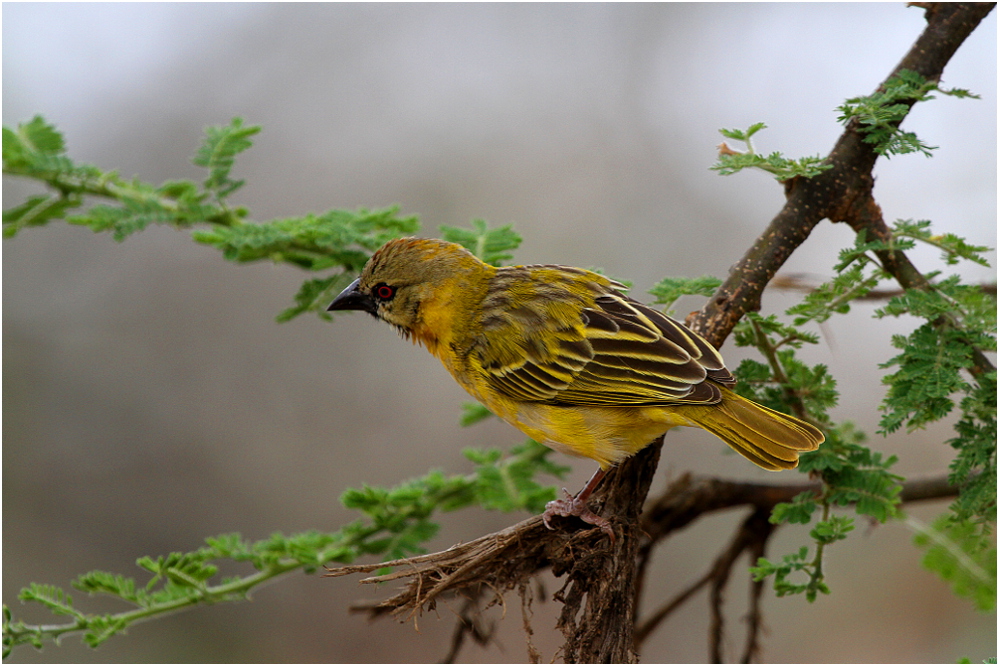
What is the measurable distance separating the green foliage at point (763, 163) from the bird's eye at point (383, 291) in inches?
53.7

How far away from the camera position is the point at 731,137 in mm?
2471

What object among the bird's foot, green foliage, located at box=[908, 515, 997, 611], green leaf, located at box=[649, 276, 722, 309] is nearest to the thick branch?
green leaf, located at box=[649, 276, 722, 309]

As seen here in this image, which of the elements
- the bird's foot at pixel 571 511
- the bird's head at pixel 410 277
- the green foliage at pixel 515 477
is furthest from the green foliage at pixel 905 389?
the bird's head at pixel 410 277

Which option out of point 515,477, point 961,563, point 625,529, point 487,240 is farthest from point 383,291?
point 961,563

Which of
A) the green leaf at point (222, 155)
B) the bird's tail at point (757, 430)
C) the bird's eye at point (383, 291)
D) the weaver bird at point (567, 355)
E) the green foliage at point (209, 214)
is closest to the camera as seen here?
the bird's tail at point (757, 430)

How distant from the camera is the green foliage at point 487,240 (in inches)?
129

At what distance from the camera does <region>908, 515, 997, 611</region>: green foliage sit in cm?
334

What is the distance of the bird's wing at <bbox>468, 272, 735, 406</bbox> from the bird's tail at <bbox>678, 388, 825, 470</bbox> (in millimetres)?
85

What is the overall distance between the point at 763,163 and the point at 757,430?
0.81 meters

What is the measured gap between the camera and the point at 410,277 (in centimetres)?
331

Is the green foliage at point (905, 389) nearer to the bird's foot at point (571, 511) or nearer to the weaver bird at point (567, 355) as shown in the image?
the weaver bird at point (567, 355)

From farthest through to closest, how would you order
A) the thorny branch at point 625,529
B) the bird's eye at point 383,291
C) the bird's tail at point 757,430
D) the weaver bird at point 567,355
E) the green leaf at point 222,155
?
1. the bird's eye at point 383,291
2. the green leaf at point 222,155
3. the weaver bird at point 567,355
4. the bird's tail at point 757,430
5. the thorny branch at point 625,529

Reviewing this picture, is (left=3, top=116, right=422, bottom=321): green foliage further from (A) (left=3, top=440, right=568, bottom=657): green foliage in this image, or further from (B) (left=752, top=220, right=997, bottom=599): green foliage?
(B) (left=752, top=220, right=997, bottom=599): green foliage

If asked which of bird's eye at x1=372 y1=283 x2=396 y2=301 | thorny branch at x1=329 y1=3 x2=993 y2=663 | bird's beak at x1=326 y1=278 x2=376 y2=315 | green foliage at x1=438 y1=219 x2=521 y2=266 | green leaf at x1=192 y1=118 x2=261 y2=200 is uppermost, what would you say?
green leaf at x1=192 y1=118 x2=261 y2=200
